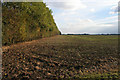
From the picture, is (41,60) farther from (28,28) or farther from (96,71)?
(28,28)

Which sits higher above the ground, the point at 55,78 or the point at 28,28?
the point at 28,28

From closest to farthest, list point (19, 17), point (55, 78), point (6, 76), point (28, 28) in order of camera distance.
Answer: point (55, 78), point (6, 76), point (19, 17), point (28, 28)

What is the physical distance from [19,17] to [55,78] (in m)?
5.98

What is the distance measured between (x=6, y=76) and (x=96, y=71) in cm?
332

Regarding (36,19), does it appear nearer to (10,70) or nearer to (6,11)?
(6,11)

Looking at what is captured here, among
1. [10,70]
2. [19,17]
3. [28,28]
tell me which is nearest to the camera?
[10,70]

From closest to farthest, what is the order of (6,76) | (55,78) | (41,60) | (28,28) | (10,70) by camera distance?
1. (55,78)
2. (6,76)
3. (10,70)
4. (41,60)
5. (28,28)

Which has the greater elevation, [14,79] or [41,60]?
[41,60]

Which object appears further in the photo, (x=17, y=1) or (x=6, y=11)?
(x=17, y=1)

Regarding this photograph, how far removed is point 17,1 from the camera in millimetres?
8141

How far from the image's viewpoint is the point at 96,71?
4.08m

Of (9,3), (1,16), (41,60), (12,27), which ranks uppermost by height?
(9,3)

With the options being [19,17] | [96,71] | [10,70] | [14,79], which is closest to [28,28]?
[19,17]

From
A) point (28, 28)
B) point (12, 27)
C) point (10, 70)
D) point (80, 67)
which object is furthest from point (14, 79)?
point (28, 28)
